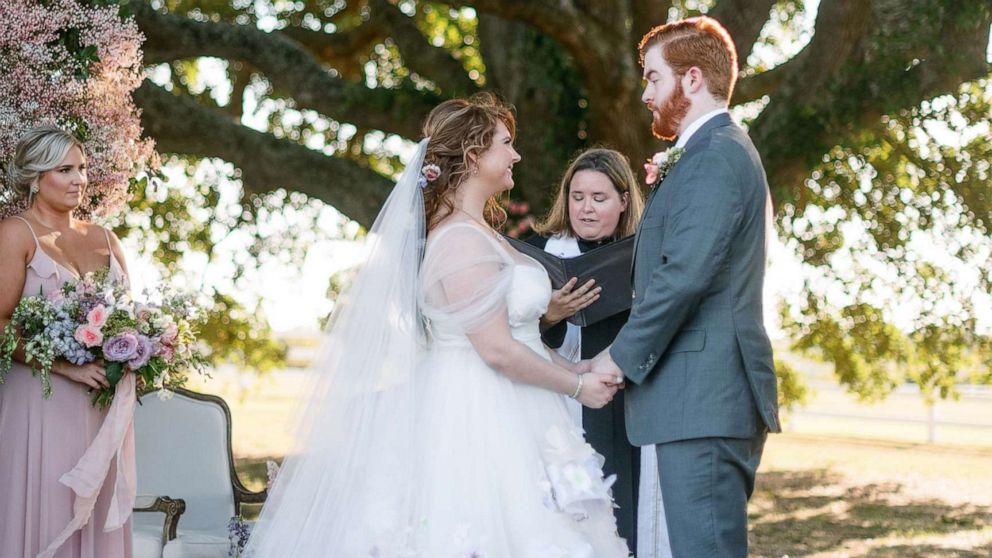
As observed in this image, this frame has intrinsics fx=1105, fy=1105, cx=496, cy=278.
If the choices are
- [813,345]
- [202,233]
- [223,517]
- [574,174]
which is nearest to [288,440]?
[574,174]

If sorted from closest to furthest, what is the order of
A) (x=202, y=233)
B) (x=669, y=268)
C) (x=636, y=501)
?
(x=669, y=268) → (x=636, y=501) → (x=202, y=233)

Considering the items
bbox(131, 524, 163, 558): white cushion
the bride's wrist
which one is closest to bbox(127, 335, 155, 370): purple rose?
bbox(131, 524, 163, 558): white cushion

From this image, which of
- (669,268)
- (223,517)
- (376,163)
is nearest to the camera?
(669,268)

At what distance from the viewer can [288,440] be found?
4.01 meters

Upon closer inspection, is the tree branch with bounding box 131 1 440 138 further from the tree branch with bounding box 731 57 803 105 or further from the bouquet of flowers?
the bouquet of flowers

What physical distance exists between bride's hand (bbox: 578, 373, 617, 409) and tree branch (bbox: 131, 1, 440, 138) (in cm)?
521

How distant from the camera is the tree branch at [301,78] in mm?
8195

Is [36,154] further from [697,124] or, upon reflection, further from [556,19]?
[556,19]

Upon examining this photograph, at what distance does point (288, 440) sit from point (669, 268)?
5.01ft

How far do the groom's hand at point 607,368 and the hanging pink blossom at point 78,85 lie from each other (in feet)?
7.55

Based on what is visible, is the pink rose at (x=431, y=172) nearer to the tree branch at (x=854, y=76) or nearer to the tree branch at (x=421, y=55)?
the tree branch at (x=854, y=76)

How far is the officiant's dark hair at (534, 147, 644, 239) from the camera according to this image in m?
4.95

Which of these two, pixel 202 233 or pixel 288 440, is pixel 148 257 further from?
pixel 288 440

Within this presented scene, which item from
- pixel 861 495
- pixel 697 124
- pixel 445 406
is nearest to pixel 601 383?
pixel 445 406
